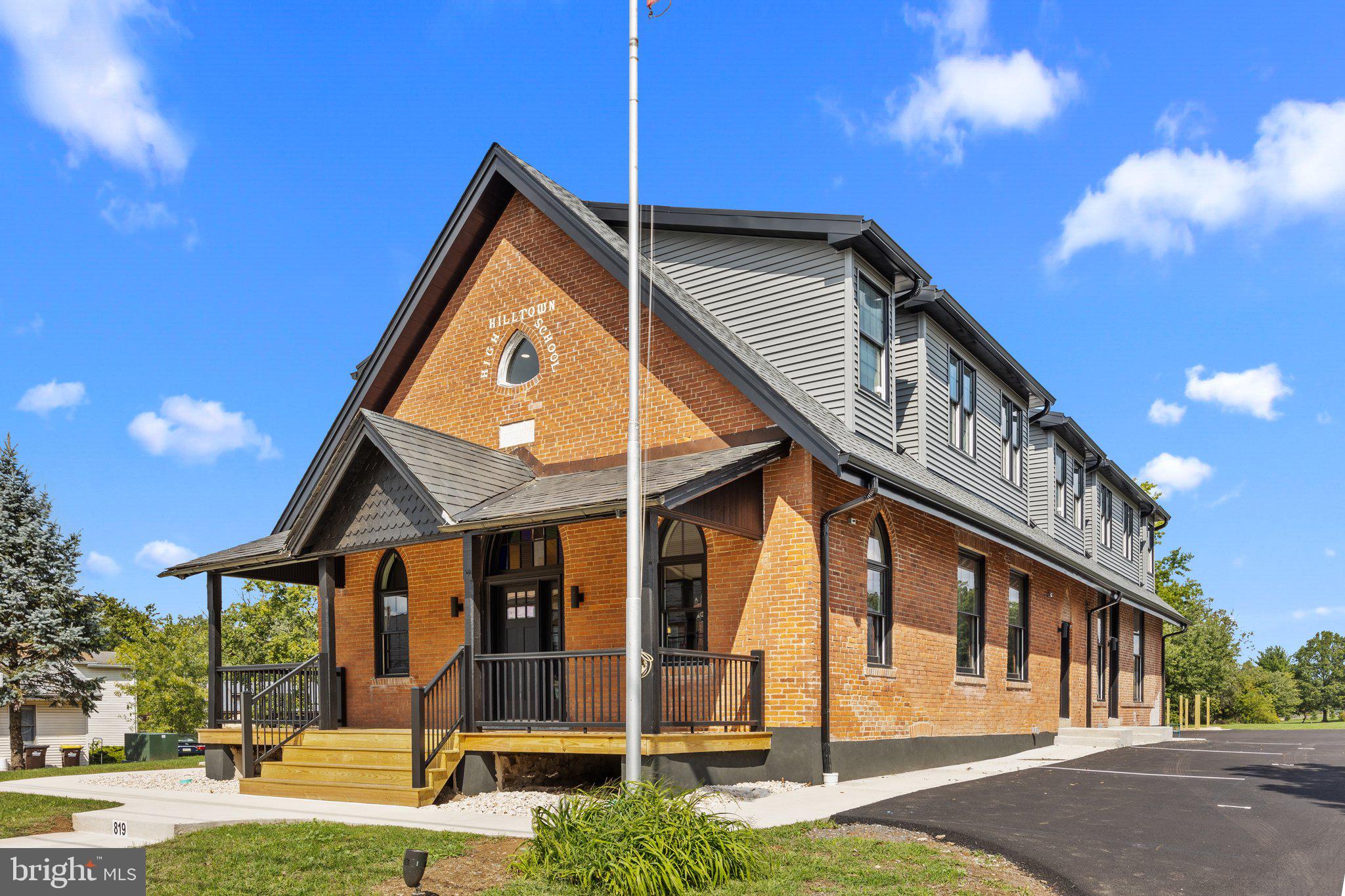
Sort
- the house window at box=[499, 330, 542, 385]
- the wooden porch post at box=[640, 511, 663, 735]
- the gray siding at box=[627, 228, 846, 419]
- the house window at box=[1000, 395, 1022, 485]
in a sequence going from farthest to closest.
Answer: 1. the house window at box=[1000, 395, 1022, 485]
2. the house window at box=[499, 330, 542, 385]
3. the gray siding at box=[627, 228, 846, 419]
4. the wooden porch post at box=[640, 511, 663, 735]

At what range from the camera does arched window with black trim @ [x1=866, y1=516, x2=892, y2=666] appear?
1548cm

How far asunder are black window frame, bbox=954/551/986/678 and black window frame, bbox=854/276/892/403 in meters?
3.33

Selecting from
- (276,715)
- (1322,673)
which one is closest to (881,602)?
(276,715)

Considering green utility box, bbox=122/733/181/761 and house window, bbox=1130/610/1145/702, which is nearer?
house window, bbox=1130/610/1145/702

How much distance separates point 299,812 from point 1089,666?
66.4 feet

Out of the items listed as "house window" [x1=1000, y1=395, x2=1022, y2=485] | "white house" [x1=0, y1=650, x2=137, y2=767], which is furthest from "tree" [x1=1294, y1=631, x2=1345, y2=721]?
"white house" [x1=0, y1=650, x2=137, y2=767]

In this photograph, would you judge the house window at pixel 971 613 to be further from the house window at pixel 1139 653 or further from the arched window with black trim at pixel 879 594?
the house window at pixel 1139 653

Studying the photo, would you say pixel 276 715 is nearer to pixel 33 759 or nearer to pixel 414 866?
pixel 414 866

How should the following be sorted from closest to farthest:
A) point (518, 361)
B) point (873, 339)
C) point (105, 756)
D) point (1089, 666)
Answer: point (873, 339) → point (518, 361) → point (1089, 666) → point (105, 756)

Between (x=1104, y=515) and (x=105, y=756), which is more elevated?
(x=1104, y=515)

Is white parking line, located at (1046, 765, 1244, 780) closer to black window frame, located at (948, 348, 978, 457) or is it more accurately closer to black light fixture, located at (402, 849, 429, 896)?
black window frame, located at (948, 348, 978, 457)

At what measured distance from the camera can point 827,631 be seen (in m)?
13.9

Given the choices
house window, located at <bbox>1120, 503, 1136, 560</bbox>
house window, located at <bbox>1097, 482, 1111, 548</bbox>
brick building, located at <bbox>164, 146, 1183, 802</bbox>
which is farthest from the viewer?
house window, located at <bbox>1120, 503, 1136, 560</bbox>

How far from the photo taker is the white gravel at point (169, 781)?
1522cm
